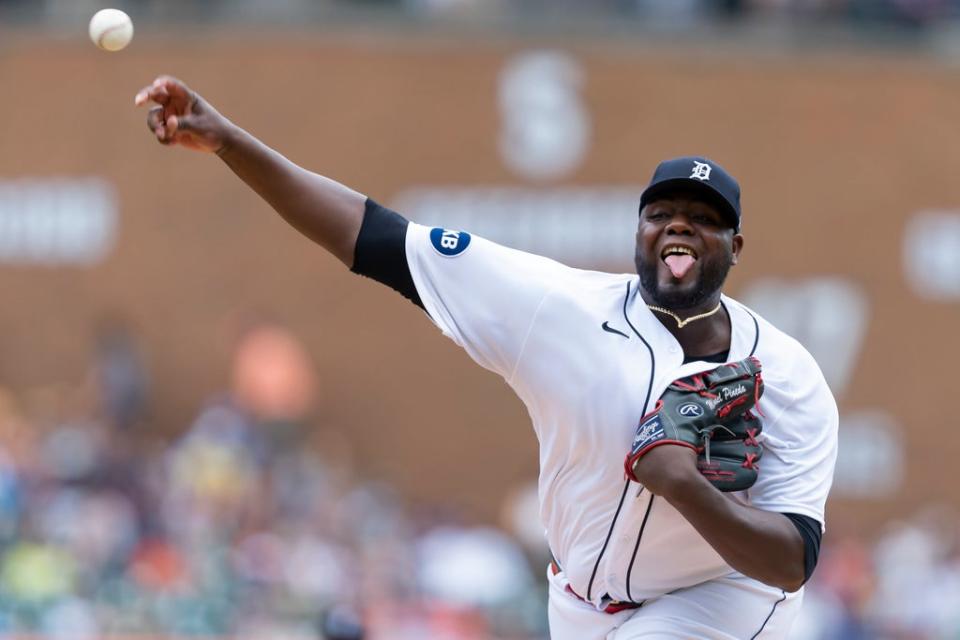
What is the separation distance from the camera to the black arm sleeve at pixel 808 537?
469 cm

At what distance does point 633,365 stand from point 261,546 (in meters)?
7.47

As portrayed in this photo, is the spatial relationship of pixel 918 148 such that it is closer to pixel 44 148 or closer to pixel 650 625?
pixel 44 148

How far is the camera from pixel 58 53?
16094mm

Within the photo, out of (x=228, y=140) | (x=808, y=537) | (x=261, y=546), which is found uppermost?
(x=228, y=140)

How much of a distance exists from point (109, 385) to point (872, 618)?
6816 mm

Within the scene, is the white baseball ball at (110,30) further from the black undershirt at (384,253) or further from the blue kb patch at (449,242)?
the blue kb patch at (449,242)

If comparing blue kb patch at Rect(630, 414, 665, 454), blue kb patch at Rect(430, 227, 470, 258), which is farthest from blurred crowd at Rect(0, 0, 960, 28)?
blue kb patch at Rect(630, 414, 665, 454)

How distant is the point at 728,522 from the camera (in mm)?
4488

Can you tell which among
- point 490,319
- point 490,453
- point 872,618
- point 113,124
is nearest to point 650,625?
point 490,319

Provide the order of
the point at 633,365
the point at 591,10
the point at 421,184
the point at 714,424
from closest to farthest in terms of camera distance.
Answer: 1. the point at 714,424
2. the point at 633,365
3. the point at 421,184
4. the point at 591,10

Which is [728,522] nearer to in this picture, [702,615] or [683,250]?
[702,615]

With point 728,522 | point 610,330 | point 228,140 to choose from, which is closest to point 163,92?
point 228,140

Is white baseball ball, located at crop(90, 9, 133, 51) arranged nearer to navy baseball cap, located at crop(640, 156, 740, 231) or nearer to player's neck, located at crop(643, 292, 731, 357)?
navy baseball cap, located at crop(640, 156, 740, 231)

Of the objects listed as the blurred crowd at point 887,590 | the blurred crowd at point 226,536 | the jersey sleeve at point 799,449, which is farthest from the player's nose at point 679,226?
the blurred crowd at point 887,590
